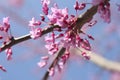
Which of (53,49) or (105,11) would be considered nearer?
(105,11)

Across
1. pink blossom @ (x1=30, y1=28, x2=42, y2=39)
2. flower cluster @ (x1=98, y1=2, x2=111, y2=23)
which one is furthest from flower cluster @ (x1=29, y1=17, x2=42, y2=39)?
flower cluster @ (x1=98, y1=2, x2=111, y2=23)

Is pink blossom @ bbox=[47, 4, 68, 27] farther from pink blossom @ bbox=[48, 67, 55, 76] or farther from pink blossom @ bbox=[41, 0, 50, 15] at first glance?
pink blossom @ bbox=[48, 67, 55, 76]

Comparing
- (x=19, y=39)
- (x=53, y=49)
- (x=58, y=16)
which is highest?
(x=58, y=16)

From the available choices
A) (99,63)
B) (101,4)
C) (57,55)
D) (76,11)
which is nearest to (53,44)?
(57,55)

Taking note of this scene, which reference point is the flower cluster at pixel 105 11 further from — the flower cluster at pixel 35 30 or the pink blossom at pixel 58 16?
the flower cluster at pixel 35 30

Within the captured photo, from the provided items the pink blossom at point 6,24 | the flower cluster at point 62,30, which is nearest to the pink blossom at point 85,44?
the flower cluster at point 62,30

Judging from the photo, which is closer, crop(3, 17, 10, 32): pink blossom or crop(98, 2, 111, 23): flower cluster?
crop(98, 2, 111, 23): flower cluster

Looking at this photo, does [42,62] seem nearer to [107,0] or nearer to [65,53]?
[65,53]

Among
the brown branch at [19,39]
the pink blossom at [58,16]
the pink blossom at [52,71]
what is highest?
the pink blossom at [58,16]

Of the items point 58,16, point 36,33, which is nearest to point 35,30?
point 36,33

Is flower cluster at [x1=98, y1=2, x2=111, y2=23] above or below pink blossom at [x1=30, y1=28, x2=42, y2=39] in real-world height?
above

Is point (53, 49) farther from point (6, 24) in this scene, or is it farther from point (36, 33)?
point (6, 24)
